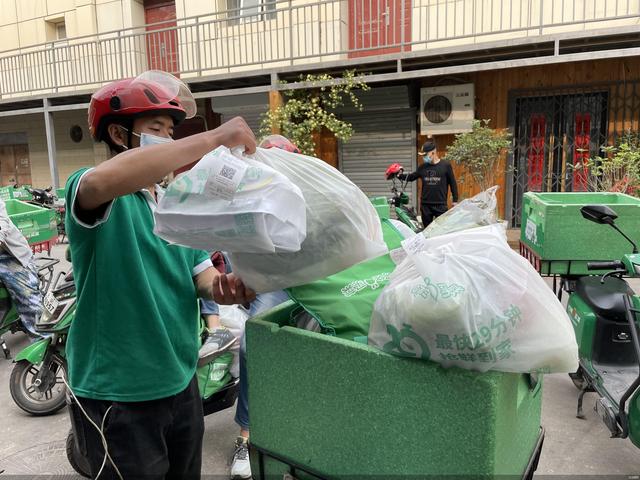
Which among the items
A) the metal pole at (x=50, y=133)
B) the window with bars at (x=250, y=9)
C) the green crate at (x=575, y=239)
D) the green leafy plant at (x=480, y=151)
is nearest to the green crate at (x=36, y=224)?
the green crate at (x=575, y=239)

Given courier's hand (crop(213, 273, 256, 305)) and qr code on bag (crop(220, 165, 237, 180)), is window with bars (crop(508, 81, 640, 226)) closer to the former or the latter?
courier's hand (crop(213, 273, 256, 305))

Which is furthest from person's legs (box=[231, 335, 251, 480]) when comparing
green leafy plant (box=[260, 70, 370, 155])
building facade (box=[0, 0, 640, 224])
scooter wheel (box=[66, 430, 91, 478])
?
green leafy plant (box=[260, 70, 370, 155])

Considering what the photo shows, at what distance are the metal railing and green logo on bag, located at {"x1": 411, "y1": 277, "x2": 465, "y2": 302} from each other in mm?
7109

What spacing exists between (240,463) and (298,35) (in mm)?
8627

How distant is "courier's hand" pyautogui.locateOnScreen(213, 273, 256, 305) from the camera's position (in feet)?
4.56

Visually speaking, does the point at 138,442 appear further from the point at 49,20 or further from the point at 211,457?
the point at 49,20

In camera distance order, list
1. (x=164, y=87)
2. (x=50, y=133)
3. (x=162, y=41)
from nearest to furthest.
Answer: (x=164, y=87)
(x=50, y=133)
(x=162, y=41)

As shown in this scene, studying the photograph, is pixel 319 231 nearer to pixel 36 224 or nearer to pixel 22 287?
pixel 22 287

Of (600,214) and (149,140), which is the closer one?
(149,140)

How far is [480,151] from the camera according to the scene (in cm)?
803

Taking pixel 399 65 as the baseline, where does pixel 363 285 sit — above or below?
below

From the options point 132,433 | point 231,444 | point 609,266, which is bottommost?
point 231,444

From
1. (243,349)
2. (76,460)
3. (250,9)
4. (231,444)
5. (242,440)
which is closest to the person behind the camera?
(76,460)

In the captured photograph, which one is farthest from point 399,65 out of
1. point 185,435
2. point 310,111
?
point 185,435
